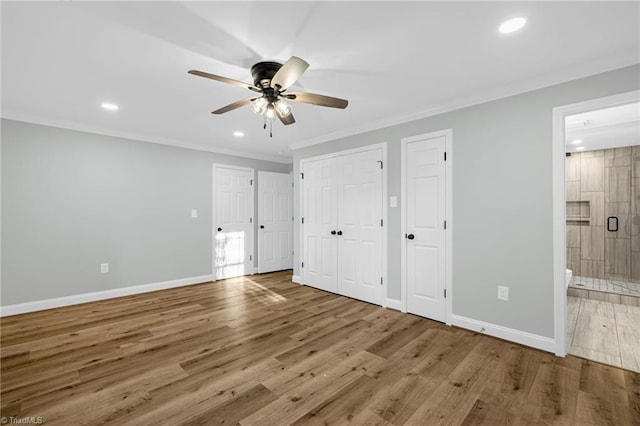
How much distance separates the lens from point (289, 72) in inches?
72.9

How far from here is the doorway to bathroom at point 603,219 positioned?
3487mm

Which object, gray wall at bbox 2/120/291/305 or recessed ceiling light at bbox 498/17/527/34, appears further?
gray wall at bbox 2/120/291/305

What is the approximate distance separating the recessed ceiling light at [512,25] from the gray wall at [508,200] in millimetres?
1038

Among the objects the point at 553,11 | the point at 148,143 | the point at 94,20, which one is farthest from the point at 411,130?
the point at 148,143

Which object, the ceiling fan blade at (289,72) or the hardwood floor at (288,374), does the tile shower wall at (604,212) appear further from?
the ceiling fan blade at (289,72)

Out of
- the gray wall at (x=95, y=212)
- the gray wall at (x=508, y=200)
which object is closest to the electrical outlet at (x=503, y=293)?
the gray wall at (x=508, y=200)

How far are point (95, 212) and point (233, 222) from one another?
2.11 m

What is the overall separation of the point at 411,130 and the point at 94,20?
307cm

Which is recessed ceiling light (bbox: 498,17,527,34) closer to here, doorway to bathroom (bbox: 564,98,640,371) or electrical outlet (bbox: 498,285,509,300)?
electrical outlet (bbox: 498,285,509,300)

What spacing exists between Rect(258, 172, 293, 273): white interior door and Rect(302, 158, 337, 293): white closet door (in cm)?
129

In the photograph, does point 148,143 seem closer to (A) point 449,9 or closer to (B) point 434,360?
(A) point 449,9

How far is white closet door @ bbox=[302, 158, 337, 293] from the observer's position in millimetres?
4375

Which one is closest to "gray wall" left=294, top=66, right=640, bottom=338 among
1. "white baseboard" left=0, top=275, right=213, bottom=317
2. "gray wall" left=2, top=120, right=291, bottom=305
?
"gray wall" left=2, top=120, right=291, bottom=305

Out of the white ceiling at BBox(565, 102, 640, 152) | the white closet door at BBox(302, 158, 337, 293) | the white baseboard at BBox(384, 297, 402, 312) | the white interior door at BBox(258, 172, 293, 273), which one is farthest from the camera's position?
the white interior door at BBox(258, 172, 293, 273)
